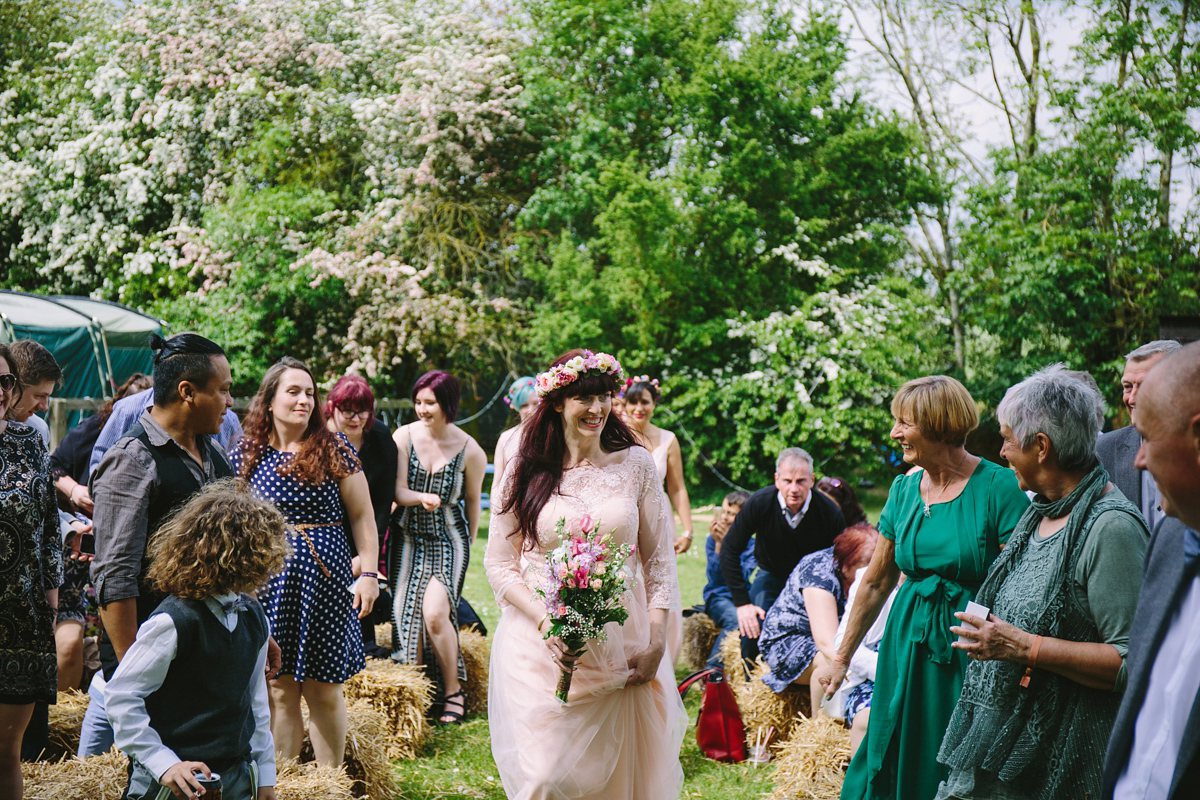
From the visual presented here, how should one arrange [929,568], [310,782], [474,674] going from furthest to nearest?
[474,674], [310,782], [929,568]

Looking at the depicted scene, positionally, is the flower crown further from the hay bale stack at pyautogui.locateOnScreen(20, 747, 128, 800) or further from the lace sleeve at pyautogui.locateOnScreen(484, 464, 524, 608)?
the hay bale stack at pyautogui.locateOnScreen(20, 747, 128, 800)

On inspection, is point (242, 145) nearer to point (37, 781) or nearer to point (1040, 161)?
point (1040, 161)

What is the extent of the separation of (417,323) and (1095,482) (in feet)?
54.3

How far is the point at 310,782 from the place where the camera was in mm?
4172

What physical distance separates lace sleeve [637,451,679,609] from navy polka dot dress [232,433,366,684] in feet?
5.18

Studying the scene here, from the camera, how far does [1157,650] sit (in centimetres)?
195

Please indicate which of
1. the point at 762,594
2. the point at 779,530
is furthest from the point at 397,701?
the point at 779,530

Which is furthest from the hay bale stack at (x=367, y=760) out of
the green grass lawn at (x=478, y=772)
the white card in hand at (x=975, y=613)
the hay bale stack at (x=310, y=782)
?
the white card in hand at (x=975, y=613)

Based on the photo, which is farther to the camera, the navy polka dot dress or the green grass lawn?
the green grass lawn

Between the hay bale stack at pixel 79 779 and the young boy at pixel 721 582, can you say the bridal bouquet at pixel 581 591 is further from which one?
the young boy at pixel 721 582

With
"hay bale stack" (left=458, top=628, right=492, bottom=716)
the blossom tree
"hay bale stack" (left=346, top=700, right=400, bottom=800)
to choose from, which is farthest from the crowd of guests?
the blossom tree

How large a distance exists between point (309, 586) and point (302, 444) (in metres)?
0.65

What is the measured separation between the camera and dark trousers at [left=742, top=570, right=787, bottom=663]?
666 cm

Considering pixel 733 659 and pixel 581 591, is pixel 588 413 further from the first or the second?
pixel 733 659
